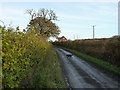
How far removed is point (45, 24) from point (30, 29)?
145 feet

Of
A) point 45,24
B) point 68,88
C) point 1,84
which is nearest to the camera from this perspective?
point 1,84

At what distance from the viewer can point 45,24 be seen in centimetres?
→ 5428

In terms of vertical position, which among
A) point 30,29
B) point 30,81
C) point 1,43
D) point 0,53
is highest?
point 30,29

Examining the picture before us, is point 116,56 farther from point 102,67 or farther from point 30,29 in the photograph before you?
point 30,29

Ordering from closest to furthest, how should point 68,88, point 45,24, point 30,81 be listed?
point 30,81
point 68,88
point 45,24

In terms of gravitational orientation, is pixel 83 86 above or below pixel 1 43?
below

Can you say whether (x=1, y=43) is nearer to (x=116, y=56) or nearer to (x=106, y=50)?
(x=116, y=56)

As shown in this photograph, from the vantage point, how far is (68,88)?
8.51 m

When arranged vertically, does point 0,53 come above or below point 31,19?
below

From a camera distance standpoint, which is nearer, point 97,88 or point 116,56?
point 97,88

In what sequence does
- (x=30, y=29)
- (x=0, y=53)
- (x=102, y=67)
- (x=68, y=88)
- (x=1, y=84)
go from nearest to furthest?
(x=0, y=53) < (x=1, y=84) < (x=68, y=88) < (x=30, y=29) < (x=102, y=67)

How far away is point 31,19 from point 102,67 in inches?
1792

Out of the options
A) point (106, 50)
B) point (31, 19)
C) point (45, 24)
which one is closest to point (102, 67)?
point (106, 50)

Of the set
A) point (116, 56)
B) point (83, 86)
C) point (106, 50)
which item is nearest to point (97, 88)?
point (83, 86)
